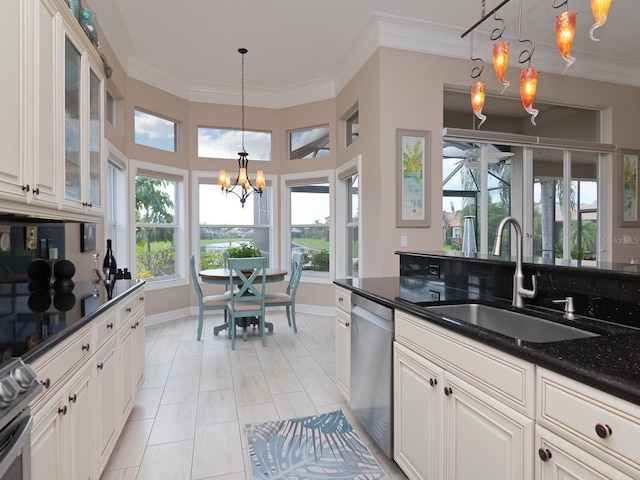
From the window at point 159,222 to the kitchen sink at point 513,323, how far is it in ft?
14.5

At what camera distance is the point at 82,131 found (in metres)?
2.19

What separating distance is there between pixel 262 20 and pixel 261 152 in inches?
88.2

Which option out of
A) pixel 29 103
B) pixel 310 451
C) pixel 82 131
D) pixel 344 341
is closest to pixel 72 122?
pixel 82 131

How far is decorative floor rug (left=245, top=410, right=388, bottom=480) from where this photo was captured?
75.5 inches

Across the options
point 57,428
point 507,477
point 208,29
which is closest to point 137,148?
point 208,29

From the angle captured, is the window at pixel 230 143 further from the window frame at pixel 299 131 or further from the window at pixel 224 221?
the window at pixel 224 221

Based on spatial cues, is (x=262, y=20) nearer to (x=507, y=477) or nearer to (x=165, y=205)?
(x=165, y=205)

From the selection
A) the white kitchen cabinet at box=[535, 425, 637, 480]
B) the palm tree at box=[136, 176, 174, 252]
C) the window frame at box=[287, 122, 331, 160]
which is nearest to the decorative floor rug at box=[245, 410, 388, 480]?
the white kitchen cabinet at box=[535, 425, 637, 480]

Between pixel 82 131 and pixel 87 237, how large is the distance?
4.21ft

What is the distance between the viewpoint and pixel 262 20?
3.91m

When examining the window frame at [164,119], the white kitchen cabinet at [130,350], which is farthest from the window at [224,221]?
the white kitchen cabinet at [130,350]

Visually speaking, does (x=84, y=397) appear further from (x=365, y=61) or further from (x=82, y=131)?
(x=365, y=61)

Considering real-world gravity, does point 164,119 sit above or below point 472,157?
above

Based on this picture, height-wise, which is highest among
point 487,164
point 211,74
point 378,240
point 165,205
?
point 211,74
